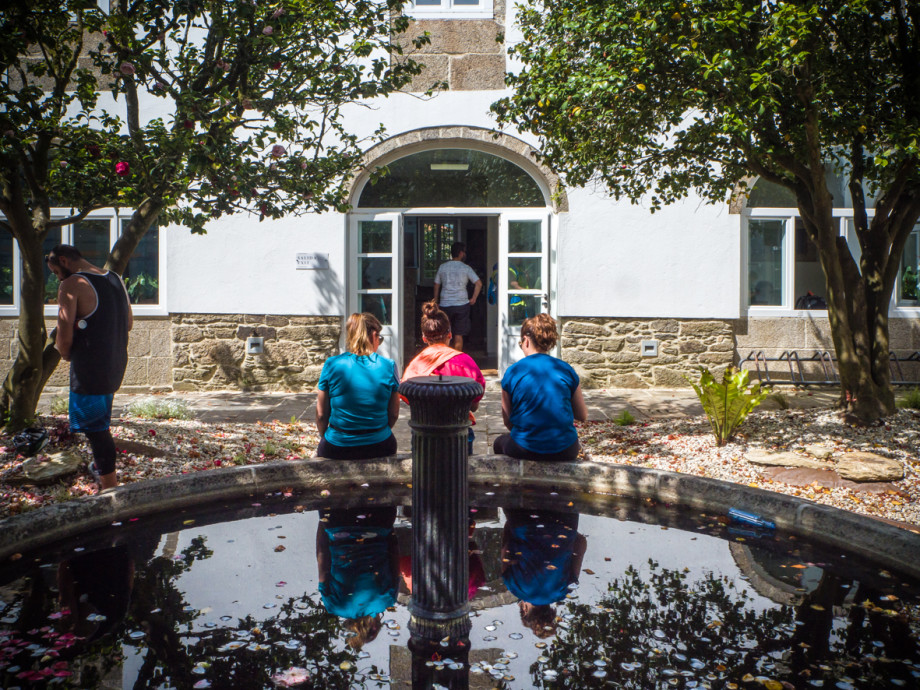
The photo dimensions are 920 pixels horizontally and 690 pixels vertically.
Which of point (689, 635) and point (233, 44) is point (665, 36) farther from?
point (689, 635)

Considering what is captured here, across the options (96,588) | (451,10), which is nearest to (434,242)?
(451,10)

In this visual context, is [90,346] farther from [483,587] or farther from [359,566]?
[483,587]

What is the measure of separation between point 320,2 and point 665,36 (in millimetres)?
2197

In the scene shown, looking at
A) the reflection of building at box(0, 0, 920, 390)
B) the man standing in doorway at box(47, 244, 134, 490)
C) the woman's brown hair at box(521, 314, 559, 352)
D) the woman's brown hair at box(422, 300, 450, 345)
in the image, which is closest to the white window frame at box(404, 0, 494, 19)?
the reflection of building at box(0, 0, 920, 390)

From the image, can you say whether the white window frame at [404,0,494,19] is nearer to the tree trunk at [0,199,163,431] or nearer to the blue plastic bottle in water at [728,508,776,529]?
the tree trunk at [0,199,163,431]

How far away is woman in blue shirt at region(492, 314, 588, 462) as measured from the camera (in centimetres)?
485

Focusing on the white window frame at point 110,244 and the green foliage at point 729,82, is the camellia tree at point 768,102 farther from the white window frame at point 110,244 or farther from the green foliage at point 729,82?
the white window frame at point 110,244

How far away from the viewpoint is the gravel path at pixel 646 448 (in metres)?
4.71

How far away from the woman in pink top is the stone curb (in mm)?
513

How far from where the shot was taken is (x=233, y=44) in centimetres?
555

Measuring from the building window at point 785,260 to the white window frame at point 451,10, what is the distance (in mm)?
3777

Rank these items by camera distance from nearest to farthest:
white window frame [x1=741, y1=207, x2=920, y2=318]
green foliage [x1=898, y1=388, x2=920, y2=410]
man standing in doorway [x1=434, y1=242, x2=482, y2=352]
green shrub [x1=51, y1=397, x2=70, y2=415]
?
green shrub [x1=51, y1=397, x2=70, y2=415]
green foliage [x1=898, y1=388, x2=920, y2=410]
white window frame [x1=741, y1=207, x2=920, y2=318]
man standing in doorway [x1=434, y1=242, x2=482, y2=352]

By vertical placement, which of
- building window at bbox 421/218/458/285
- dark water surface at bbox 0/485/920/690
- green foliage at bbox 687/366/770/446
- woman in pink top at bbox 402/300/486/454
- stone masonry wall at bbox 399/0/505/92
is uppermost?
stone masonry wall at bbox 399/0/505/92

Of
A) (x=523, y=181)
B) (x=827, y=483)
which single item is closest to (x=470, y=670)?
(x=827, y=483)
